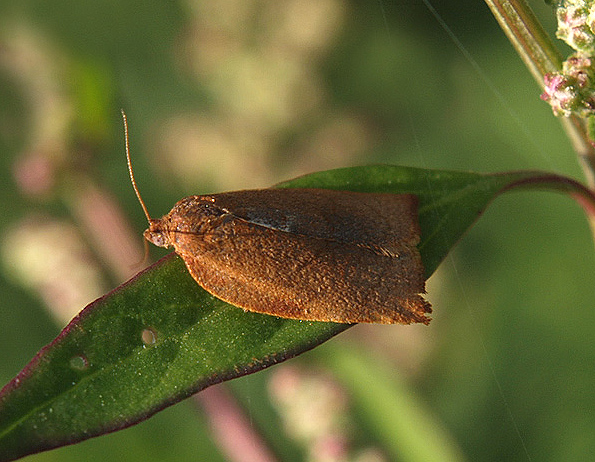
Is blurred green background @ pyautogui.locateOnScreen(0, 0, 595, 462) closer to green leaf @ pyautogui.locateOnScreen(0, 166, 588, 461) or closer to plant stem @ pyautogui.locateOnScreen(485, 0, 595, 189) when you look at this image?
green leaf @ pyautogui.locateOnScreen(0, 166, 588, 461)

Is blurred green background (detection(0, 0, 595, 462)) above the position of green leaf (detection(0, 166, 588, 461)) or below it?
below

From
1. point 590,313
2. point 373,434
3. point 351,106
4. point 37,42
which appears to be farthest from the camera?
point 351,106

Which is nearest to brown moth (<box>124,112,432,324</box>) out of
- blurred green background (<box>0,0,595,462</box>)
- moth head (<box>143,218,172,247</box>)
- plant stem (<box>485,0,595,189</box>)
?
moth head (<box>143,218,172,247</box>)

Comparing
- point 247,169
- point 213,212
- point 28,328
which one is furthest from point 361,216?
point 28,328

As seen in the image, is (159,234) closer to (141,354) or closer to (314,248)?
(314,248)

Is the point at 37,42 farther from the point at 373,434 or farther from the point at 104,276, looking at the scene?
the point at 373,434

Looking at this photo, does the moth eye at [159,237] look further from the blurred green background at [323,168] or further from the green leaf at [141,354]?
the blurred green background at [323,168]
